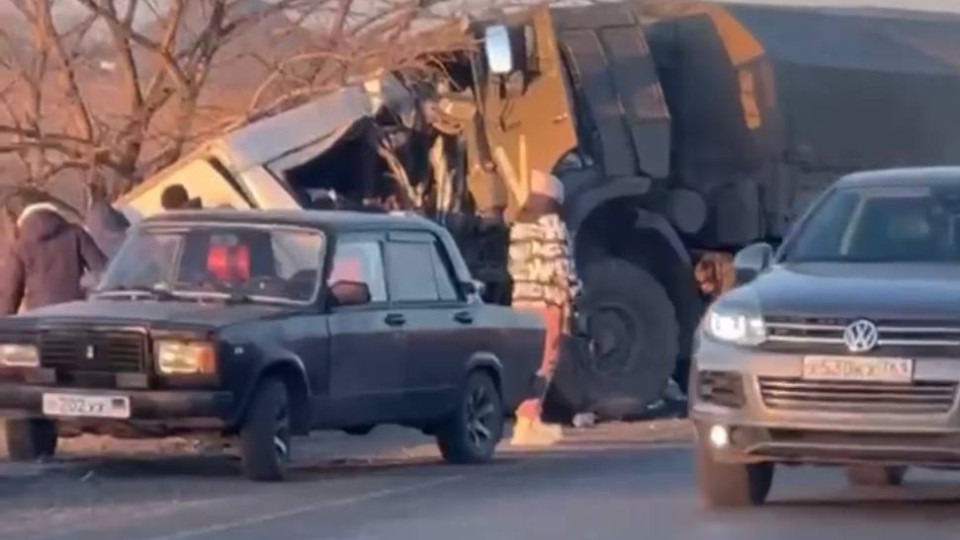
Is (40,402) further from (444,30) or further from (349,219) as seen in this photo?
(444,30)

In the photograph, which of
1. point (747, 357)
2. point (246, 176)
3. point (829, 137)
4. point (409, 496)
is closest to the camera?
point (747, 357)

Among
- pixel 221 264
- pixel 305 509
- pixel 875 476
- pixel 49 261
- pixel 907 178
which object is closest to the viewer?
pixel 305 509

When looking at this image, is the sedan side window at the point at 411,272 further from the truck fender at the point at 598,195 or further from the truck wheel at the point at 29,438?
the truck fender at the point at 598,195

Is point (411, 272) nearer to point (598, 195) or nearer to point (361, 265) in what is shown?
point (361, 265)

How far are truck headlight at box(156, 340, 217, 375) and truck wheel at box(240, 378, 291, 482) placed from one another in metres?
0.37

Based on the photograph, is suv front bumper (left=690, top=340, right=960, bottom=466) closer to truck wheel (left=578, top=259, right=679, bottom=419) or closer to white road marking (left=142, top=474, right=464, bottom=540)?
white road marking (left=142, top=474, right=464, bottom=540)

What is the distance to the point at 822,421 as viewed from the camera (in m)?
12.8

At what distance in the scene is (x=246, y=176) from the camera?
68.0ft

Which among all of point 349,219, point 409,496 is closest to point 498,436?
point 349,219

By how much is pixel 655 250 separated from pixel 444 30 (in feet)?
9.25

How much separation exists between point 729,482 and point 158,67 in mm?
12119

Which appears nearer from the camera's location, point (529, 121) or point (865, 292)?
point (865, 292)

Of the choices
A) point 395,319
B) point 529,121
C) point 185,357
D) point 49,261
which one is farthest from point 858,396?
point 529,121

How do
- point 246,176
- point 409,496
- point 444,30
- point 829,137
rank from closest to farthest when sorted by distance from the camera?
point 409,496 < point 246,176 < point 444,30 < point 829,137
